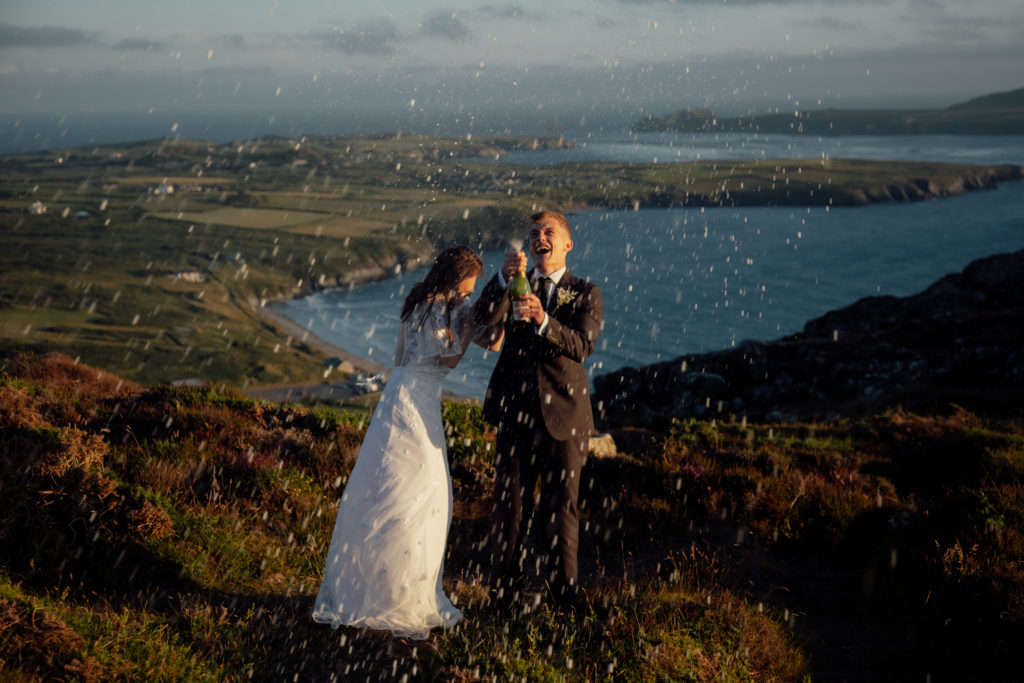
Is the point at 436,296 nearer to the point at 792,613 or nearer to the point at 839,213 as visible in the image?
the point at 792,613

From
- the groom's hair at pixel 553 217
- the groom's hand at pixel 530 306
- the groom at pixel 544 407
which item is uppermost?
the groom's hair at pixel 553 217

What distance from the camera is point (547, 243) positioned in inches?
215

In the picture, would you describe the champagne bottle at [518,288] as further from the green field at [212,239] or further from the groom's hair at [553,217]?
the green field at [212,239]

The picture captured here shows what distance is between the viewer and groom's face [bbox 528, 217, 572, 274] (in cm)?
545

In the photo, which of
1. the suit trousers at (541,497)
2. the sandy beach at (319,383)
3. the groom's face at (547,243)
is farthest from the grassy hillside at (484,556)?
the sandy beach at (319,383)

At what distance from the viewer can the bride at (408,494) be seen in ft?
17.7

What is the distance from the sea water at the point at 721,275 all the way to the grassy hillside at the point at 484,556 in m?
66.4

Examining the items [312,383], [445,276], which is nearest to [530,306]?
[445,276]

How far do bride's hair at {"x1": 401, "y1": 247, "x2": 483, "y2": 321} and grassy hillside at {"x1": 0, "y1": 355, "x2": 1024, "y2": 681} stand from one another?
2655mm

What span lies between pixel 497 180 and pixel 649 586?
15.9 feet

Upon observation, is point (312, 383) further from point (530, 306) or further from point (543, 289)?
point (530, 306)

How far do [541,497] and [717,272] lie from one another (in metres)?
120

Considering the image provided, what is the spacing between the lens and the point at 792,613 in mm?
6707

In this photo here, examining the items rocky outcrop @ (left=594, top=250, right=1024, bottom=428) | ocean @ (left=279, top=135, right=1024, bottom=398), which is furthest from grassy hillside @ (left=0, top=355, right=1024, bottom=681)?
ocean @ (left=279, top=135, right=1024, bottom=398)
